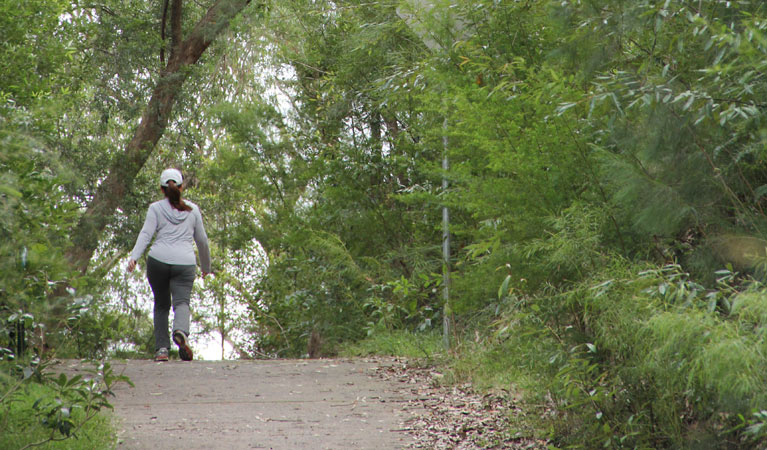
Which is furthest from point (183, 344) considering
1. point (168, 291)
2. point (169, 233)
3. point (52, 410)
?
point (52, 410)

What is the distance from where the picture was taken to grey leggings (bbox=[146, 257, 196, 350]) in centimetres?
920

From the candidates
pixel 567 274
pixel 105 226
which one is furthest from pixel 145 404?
pixel 105 226

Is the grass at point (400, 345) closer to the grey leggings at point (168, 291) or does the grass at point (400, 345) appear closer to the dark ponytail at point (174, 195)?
the grey leggings at point (168, 291)

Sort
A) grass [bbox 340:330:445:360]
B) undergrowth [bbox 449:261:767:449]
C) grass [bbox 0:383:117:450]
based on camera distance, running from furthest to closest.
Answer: grass [bbox 340:330:445:360], grass [bbox 0:383:117:450], undergrowth [bbox 449:261:767:449]

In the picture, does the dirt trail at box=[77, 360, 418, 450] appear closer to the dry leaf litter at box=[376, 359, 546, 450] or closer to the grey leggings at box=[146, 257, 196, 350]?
the dry leaf litter at box=[376, 359, 546, 450]

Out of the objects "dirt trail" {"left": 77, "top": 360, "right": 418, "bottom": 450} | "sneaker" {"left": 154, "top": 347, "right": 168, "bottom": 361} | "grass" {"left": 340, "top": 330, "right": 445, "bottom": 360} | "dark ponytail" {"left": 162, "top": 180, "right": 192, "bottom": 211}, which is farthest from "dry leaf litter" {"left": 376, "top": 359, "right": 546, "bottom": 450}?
"dark ponytail" {"left": 162, "top": 180, "right": 192, "bottom": 211}

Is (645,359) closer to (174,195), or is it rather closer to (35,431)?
(35,431)

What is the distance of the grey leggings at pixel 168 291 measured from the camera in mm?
9195

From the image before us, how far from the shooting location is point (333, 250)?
10367mm

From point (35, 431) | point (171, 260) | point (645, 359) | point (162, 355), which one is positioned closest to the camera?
point (645, 359)

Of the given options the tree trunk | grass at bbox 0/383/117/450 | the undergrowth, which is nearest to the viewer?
the undergrowth

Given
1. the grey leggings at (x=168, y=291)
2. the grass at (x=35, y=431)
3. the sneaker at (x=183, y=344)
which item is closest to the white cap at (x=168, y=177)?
the grey leggings at (x=168, y=291)

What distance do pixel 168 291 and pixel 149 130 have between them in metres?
5.80

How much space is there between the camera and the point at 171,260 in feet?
30.1
